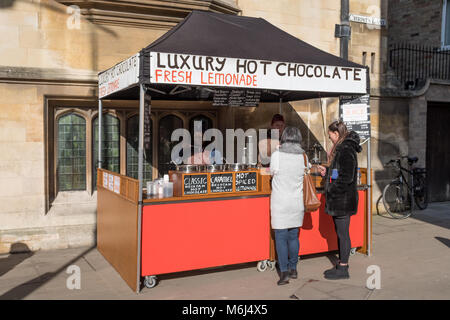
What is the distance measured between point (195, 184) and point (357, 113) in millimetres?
3122

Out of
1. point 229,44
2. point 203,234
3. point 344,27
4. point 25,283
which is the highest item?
point 344,27

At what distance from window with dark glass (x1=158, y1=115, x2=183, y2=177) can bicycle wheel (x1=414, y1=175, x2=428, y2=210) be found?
5676 mm

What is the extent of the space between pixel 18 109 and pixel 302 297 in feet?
16.8

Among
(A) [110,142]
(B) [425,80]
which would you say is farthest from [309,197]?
(B) [425,80]

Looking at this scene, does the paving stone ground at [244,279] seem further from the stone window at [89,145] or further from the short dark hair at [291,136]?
the short dark hair at [291,136]

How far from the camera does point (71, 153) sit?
7.91m

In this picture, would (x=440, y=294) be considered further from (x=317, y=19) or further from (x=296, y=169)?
(x=317, y=19)

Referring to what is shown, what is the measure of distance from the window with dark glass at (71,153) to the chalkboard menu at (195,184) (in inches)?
123

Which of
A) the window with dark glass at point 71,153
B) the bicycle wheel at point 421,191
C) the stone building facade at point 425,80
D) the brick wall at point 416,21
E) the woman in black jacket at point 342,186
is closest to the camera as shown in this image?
the woman in black jacket at point 342,186

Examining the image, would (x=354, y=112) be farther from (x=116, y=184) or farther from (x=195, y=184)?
(x=116, y=184)

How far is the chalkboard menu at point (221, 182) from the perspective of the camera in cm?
578

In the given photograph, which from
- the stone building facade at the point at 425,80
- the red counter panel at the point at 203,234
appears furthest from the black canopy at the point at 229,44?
the stone building facade at the point at 425,80

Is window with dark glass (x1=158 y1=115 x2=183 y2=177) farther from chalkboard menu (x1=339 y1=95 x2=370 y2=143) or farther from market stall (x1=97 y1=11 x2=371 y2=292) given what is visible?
chalkboard menu (x1=339 y1=95 x2=370 y2=143)

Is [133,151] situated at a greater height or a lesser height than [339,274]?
greater
